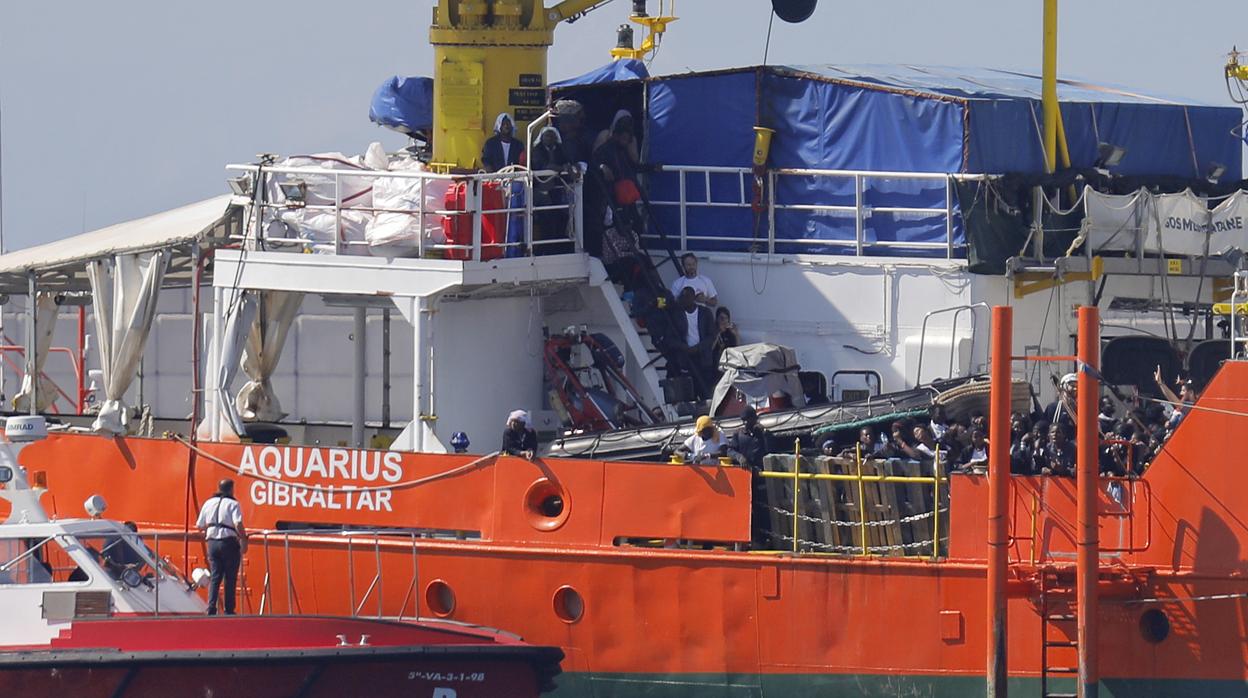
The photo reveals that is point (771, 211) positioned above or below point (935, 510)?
above

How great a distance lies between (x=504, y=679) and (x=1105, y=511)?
4.35 m

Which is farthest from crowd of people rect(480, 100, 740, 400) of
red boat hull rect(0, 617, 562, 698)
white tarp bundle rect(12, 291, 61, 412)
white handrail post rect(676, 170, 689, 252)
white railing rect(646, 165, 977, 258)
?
white tarp bundle rect(12, 291, 61, 412)

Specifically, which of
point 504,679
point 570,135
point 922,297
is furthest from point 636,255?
point 504,679

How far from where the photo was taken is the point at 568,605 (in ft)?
52.1

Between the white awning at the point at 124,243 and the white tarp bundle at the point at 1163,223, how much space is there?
7414 millimetres

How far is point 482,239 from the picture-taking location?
57.3 feet

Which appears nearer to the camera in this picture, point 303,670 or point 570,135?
point 303,670

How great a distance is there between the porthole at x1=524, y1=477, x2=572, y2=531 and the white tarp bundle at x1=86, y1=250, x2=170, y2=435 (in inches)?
164

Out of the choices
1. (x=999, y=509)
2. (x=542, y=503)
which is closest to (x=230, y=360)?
(x=542, y=503)

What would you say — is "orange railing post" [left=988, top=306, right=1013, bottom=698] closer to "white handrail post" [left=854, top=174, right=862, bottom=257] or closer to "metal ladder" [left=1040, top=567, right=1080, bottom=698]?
"metal ladder" [left=1040, top=567, right=1080, bottom=698]

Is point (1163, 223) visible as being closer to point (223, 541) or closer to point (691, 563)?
point (691, 563)

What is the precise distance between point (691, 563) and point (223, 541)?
3.38 meters

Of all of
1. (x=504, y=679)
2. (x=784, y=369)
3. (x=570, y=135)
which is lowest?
(x=504, y=679)

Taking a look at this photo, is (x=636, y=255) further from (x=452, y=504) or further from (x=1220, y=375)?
(x=1220, y=375)
